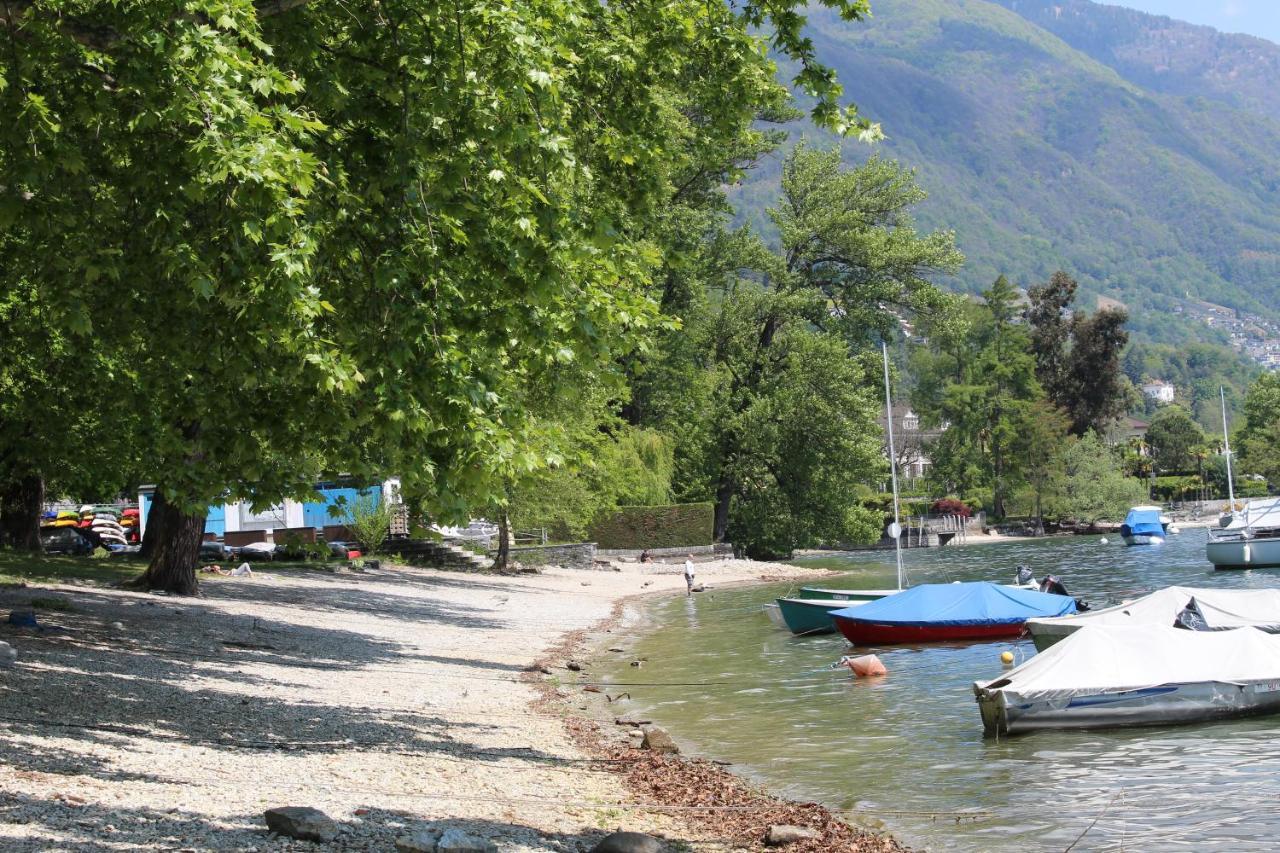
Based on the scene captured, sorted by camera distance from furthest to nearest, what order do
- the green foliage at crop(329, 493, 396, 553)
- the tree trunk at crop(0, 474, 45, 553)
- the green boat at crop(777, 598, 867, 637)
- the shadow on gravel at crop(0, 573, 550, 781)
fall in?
the green foliage at crop(329, 493, 396, 553)
the tree trunk at crop(0, 474, 45, 553)
the green boat at crop(777, 598, 867, 637)
the shadow on gravel at crop(0, 573, 550, 781)

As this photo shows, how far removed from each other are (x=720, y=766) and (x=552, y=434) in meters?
4.98

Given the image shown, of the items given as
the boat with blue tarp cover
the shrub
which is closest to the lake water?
the boat with blue tarp cover

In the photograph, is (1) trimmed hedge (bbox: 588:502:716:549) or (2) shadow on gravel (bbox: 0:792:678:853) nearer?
(2) shadow on gravel (bbox: 0:792:678:853)

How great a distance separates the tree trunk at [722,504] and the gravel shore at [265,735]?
36.5 meters

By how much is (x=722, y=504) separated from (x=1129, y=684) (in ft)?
158

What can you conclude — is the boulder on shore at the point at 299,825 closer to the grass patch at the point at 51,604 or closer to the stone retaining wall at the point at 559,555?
the grass patch at the point at 51,604

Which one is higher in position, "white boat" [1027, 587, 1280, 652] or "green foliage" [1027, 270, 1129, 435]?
"green foliage" [1027, 270, 1129, 435]

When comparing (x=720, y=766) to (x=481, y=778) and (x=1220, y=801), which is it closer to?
(x=481, y=778)

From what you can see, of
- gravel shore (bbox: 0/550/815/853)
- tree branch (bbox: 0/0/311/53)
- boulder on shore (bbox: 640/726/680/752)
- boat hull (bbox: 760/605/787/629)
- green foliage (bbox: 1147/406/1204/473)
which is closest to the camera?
gravel shore (bbox: 0/550/815/853)

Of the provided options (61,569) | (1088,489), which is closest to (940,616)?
(61,569)

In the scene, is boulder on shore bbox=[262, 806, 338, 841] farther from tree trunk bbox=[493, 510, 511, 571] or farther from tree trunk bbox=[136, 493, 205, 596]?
tree trunk bbox=[493, 510, 511, 571]

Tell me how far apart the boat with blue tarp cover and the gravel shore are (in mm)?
7447

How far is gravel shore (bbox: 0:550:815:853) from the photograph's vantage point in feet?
30.1

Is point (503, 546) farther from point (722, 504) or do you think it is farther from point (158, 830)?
→ point (158, 830)
